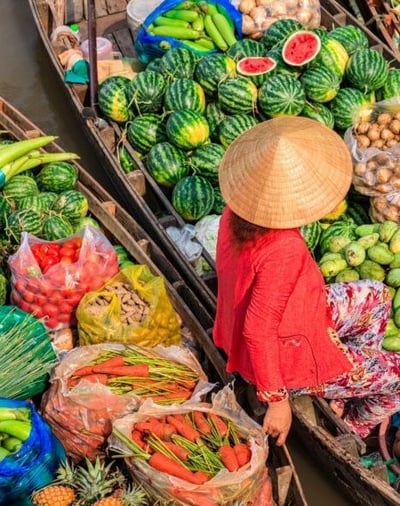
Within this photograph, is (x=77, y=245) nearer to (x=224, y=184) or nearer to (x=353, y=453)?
(x=224, y=184)

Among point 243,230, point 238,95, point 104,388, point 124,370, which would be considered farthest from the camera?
point 238,95

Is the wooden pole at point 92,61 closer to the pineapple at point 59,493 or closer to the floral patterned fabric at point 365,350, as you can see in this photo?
the floral patterned fabric at point 365,350

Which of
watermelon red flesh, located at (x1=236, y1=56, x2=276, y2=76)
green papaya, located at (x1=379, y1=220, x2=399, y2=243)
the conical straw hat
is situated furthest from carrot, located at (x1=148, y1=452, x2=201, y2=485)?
watermelon red flesh, located at (x1=236, y1=56, x2=276, y2=76)

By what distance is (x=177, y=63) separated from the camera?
17.7 feet

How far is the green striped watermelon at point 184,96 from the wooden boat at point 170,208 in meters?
0.49

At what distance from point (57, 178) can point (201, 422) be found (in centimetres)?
228

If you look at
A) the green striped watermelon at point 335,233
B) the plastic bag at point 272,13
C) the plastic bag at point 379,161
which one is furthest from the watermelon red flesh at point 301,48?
the green striped watermelon at point 335,233

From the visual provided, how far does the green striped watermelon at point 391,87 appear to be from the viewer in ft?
17.0

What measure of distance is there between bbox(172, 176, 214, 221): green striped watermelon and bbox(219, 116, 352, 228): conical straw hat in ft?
6.21

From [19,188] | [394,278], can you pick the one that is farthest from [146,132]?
[394,278]

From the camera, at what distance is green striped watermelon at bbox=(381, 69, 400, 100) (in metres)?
5.19

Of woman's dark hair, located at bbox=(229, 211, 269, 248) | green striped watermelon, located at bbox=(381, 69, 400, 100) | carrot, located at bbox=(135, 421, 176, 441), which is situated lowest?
green striped watermelon, located at bbox=(381, 69, 400, 100)

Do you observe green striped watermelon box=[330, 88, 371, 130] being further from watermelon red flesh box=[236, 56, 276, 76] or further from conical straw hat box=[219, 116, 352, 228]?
conical straw hat box=[219, 116, 352, 228]

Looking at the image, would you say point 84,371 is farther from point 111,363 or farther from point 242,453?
point 242,453
